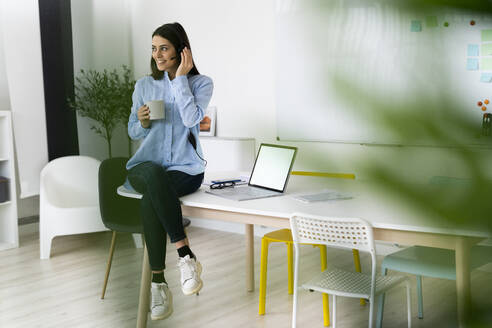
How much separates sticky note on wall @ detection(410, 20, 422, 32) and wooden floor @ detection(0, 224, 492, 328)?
1454 mm

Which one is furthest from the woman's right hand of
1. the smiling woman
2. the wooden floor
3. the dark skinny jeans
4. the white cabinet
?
the white cabinet

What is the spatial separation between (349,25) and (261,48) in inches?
127

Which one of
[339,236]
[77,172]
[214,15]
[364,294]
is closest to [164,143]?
[339,236]

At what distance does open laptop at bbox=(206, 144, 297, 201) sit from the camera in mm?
1721

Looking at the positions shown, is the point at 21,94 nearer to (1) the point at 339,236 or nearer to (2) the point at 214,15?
(2) the point at 214,15

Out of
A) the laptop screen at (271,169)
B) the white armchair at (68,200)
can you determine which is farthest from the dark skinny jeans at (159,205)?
the white armchair at (68,200)

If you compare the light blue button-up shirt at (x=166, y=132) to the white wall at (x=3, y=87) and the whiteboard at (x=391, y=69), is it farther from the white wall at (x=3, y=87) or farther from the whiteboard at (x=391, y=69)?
the white wall at (x=3, y=87)

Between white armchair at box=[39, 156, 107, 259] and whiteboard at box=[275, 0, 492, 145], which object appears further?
white armchair at box=[39, 156, 107, 259]

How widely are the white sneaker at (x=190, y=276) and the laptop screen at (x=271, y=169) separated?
37cm

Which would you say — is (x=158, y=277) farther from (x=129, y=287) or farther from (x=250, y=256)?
(x=250, y=256)

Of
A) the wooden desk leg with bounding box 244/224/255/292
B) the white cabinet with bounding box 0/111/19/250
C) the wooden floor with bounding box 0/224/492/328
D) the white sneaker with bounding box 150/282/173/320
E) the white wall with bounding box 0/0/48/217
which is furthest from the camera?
the white wall with bounding box 0/0/48/217

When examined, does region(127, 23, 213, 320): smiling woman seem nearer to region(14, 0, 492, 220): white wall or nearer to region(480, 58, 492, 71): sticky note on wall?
region(14, 0, 492, 220): white wall

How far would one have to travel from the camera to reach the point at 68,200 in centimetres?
319

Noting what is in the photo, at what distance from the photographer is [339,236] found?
1.45 meters
